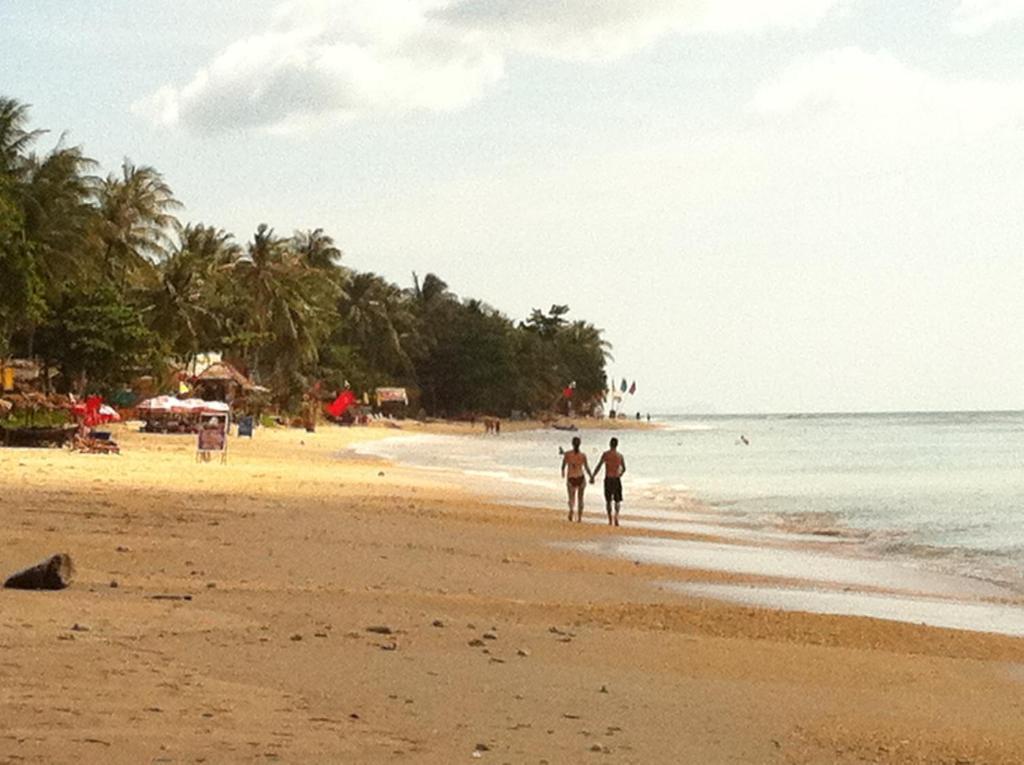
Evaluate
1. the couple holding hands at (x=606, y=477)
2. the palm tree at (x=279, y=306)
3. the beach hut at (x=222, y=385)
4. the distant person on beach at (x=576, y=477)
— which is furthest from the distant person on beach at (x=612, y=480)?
the palm tree at (x=279, y=306)

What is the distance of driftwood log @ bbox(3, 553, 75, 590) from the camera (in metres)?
8.24

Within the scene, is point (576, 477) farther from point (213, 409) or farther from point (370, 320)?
point (370, 320)

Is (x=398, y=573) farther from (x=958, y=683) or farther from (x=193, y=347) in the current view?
(x=193, y=347)

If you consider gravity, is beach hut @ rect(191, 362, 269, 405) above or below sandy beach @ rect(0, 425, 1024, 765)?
above

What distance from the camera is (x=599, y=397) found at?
5728 inches

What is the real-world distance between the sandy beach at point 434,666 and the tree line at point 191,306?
98.3 feet

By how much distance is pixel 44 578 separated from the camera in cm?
826

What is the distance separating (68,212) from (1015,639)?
43328 millimetres

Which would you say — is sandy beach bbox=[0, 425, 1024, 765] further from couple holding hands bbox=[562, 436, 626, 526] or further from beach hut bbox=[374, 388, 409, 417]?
beach hut bbox=[374, 388, 409, 417]

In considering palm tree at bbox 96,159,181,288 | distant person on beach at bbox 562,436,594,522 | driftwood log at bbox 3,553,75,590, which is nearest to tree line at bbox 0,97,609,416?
palm tree at bbox 96,159,181,288

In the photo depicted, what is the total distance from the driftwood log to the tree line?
105ft

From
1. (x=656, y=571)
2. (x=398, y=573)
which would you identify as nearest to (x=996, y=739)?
(x=398, y=573)

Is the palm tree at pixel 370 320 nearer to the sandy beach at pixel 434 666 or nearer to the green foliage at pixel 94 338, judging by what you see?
the green foliage at pixel 94 338

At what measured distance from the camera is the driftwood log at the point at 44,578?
27.0 ft
